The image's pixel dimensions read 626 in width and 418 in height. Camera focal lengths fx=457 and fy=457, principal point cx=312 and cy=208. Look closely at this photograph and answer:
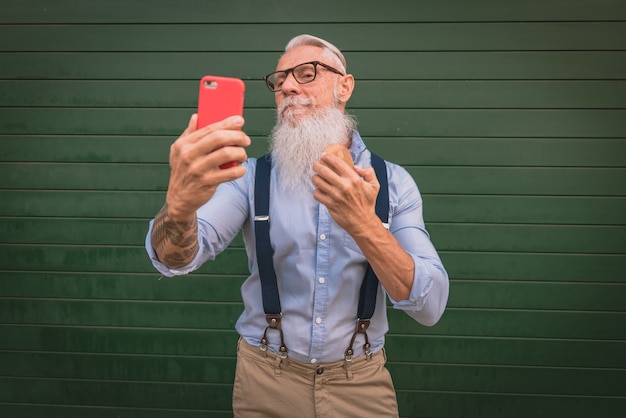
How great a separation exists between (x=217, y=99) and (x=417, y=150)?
6.66 ft

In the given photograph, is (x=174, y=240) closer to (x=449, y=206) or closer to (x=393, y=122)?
(x=393, y=122)

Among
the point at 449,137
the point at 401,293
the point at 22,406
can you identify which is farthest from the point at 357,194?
the point at 22,406

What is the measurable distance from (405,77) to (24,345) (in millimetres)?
3262

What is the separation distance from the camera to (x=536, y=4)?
9.59 ft

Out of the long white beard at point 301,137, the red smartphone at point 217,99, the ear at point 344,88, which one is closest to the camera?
the red smartphone at point 217,99

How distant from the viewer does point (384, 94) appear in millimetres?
3021

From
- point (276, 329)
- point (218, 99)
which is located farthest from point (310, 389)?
point (218, 99)

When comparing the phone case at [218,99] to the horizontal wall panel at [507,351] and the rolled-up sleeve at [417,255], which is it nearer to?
the rolled-up sleeve at [417,255]

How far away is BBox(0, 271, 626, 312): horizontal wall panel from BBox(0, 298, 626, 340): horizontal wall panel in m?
0.05

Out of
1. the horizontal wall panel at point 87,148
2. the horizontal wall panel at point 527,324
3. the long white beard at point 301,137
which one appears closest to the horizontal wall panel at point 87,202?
the horizontal wall panel at point 87,148

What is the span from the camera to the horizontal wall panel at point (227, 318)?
3.07 meters

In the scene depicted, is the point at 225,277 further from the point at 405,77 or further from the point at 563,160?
the point at 563,160

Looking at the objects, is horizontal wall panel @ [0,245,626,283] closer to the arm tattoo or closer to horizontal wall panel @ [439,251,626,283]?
horizontal wall panel @ [439,251,626,283]

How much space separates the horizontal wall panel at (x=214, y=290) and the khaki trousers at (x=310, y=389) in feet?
4.41
